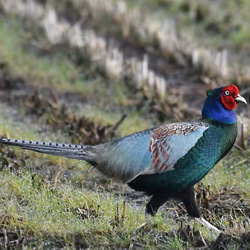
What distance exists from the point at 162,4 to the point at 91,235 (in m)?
9.72

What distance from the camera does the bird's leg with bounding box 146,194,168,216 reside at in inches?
210

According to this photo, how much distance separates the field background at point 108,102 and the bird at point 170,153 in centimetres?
22

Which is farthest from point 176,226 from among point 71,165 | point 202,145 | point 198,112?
point 198,112

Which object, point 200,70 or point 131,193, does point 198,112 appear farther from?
point 131,193

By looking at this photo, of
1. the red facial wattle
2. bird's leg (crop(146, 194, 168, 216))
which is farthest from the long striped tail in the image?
the red facial wattle

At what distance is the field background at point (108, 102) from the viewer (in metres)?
5.22

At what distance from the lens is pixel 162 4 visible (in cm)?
1428

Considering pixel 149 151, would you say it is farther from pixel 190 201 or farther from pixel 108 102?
pixel 108 102

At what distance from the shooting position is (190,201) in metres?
5.39

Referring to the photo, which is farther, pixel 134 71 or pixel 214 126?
pixel 134 71

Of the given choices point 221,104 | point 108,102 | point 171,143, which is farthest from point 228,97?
point 108,102

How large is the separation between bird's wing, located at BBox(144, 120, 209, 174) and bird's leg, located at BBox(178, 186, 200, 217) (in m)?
0.23

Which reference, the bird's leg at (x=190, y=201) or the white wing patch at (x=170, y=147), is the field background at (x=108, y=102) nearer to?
the bird's leg at (x=190, y=201)

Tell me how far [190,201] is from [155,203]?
26 cm
